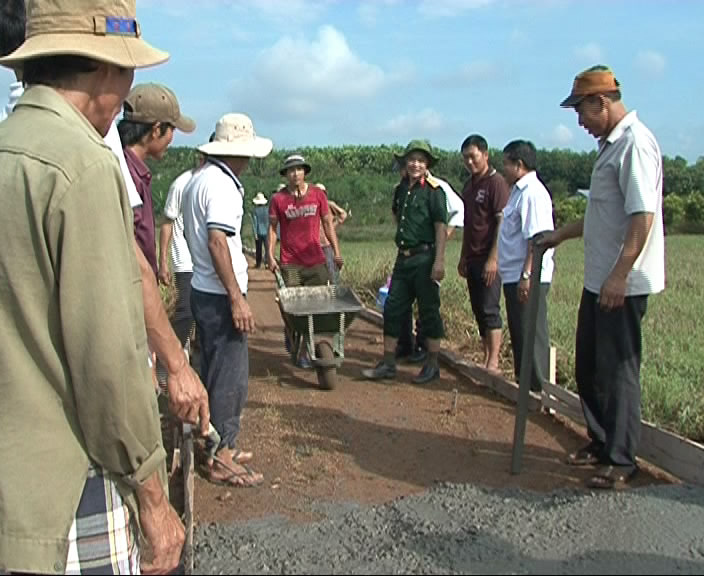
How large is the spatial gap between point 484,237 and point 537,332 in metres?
1.20

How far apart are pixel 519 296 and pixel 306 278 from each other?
2.62 metres

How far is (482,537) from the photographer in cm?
353

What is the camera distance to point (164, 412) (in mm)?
6172

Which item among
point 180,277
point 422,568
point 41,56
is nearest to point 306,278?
point 180,277

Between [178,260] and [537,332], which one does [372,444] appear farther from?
[178,260]

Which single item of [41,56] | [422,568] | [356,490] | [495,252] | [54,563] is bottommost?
[356,490]

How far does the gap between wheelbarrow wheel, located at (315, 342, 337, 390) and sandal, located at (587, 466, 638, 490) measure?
2.88 m

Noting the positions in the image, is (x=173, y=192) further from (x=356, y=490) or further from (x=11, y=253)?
(x=11, y=253)

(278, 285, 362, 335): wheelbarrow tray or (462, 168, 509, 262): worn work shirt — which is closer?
(278, 285, 362, 335): wheelbarrow tray

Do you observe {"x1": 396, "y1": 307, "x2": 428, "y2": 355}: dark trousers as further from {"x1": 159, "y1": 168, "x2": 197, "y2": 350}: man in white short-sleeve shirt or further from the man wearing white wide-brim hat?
the man wearing white wide-brim hat

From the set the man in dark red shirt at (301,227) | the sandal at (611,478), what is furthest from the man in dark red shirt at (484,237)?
the sandal at (611,478)

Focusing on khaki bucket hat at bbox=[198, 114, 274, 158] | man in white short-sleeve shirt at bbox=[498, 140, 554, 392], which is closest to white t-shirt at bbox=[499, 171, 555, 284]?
man in white short-sleeve shirt at bbox=[498, 140, 554, 392]

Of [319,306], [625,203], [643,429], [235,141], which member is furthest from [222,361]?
[319,306]

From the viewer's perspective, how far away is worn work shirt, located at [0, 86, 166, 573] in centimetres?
191
